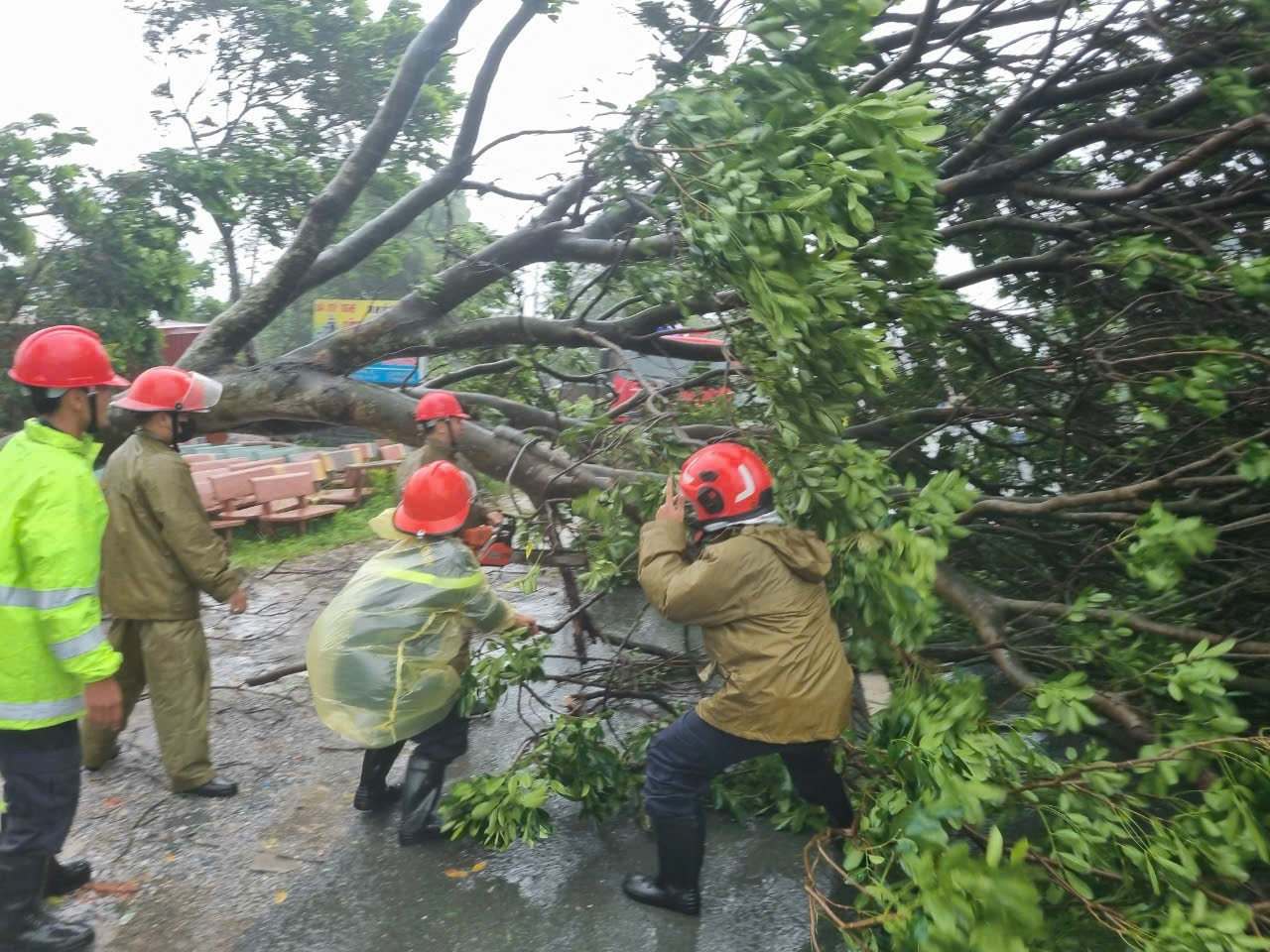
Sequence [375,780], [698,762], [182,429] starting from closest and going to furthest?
1. [698,762]
2. [375,780]
3. [182,429]

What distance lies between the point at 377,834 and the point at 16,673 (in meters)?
1.58

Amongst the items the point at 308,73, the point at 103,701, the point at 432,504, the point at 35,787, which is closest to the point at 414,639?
the point at 432,504

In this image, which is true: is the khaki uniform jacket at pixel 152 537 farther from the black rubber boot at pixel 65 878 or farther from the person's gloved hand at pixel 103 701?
the black rubber boot at pixel 65 878

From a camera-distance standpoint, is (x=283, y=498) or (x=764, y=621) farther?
(x=283, y=498)

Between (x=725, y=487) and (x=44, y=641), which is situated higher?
(x=725, y=487)

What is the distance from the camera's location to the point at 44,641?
2.89 metres

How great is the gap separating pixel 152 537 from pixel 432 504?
1381 millimetres

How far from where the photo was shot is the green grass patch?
8922 mm

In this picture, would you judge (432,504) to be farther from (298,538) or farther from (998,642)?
(298,538)

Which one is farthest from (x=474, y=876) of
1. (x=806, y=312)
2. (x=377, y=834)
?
(x=806, y=312)

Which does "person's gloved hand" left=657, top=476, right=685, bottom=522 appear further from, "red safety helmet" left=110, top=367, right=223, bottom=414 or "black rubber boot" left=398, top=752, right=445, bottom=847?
"red safety helmet" left=110, top=367, right=223, bottom=414

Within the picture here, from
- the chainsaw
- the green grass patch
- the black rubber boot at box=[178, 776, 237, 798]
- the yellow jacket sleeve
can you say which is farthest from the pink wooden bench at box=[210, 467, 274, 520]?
the yellow jacket sleeve

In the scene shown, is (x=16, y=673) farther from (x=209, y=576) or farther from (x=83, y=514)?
(x=209, y=576)

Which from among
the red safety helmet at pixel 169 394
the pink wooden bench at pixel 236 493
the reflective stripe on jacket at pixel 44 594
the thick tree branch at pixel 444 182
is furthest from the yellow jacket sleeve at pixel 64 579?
the pink wooden bench at pixel 236 493
